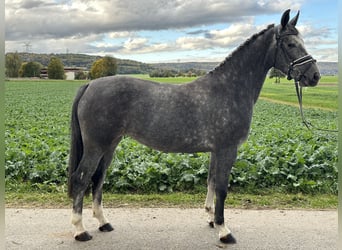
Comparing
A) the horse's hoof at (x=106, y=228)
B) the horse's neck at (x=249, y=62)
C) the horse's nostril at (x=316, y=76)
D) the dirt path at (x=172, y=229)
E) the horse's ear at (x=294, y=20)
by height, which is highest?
the horse's ear at (x=294, y=20)

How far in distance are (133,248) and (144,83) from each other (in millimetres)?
1917

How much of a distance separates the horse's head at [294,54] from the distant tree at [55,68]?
996 inches

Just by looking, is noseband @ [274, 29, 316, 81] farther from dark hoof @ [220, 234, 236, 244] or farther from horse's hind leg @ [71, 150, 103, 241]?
horse's hind leg @ [71, 150, 103, 241]

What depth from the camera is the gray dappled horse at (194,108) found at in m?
3.96

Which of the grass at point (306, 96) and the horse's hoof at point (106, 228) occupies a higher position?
the horse's hoof at point (106, 228)

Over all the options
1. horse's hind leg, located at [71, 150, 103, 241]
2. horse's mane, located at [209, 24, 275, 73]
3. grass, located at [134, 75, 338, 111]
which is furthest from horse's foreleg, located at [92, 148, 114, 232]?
grass, located at [134, 75, 338, 111]

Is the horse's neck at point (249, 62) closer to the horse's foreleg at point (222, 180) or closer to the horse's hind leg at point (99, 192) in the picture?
the horse's foreleg at point (222, 180)

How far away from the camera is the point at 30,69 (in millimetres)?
32812

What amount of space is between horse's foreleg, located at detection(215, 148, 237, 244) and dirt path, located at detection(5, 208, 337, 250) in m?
0.12

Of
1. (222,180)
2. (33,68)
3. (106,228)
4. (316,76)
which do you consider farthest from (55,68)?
(316,76)

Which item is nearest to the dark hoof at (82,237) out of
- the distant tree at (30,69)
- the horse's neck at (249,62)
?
the horse's neck at (249,62)

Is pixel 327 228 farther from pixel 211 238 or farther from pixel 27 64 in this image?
pixel 27 64

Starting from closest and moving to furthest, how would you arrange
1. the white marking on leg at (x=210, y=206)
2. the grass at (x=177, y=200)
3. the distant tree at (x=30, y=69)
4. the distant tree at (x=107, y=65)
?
the white marking on leg at (x=210, y=206), the grass at (x=177, y=200), the distant tree at (x=107, y=65), the distant tree at (x=30, y=69)

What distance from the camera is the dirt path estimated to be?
4.03 metres
